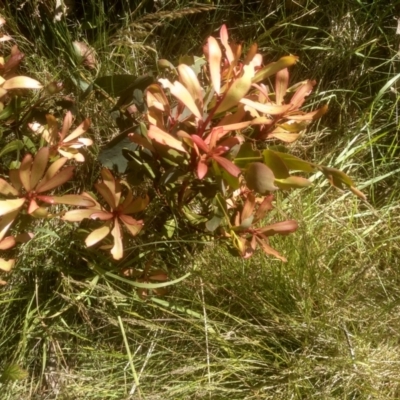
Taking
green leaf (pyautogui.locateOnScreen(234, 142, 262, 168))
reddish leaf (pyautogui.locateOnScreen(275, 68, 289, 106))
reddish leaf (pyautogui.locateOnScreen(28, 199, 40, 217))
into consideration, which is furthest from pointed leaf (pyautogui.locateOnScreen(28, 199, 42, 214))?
reddish leaf (pyautogui.locateOnScreen(275, 68, 289, 106))

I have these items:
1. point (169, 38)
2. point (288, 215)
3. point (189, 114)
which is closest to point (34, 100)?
point (169, 38)

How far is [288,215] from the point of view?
138 centimetres

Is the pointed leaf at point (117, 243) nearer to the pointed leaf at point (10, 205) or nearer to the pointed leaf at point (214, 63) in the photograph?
the pointed leaf at point (10, 205)

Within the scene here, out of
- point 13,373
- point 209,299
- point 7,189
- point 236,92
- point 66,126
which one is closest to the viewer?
point 236,92

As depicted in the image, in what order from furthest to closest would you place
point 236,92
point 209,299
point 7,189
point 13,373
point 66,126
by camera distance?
point 209,299 → point 13,373 → point 66,126 → point 7,189 → point 236,92

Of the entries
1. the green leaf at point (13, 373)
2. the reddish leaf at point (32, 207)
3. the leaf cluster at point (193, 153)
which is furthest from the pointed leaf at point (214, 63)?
the green leaf at point (13, 373)

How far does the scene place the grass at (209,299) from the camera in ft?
4.32

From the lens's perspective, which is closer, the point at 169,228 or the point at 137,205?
the point at 137,205

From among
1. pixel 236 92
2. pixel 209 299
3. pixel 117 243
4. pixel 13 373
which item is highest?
pixel 236 92

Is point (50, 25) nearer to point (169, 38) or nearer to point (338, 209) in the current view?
point (169, 38)

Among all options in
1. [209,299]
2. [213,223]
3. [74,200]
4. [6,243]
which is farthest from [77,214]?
[209,299]

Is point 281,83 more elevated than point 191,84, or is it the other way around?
point 191,84

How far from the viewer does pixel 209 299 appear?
136cm

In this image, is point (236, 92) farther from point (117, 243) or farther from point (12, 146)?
point (12, 146)
